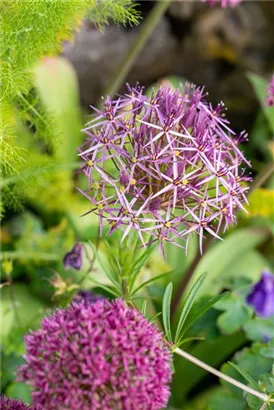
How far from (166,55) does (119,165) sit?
129 cm

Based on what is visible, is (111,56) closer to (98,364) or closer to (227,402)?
(227,402)

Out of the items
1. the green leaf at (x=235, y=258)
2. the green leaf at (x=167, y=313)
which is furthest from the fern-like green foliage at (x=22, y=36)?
the green leaf at (x=235, y=258)

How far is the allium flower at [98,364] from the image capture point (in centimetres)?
60

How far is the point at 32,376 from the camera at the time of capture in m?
0.63

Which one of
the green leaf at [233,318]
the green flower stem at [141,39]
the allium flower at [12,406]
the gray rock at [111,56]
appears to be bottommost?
the green leaf at [233,318]

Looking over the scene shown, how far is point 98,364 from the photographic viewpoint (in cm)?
60

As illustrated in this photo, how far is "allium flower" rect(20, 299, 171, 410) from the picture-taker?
0.60m

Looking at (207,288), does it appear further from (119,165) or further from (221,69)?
(221,69)

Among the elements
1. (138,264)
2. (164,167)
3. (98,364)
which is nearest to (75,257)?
(138,264)

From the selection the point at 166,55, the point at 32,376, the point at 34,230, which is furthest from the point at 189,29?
the point at 32,376

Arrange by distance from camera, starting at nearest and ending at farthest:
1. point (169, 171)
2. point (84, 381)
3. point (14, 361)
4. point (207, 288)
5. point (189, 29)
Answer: point (84, 381)
point (169, 171)
point (14, 361)
point (207, 288)
point (189, 29)

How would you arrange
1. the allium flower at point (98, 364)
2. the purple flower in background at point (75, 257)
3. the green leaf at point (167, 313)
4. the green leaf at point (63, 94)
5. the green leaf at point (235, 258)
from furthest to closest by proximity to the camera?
the green leaf at point (63, 94), the green leaf at point (235, 258), the purple flower in background at point (75, 257), the green leaf at point (167, 313), the allium flower at point (98, 364)

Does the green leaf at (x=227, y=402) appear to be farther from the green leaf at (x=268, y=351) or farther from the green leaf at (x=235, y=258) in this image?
the green leaf at (x=235, y=258)

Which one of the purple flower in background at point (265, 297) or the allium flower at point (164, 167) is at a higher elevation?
the allium flower at point (164, 167)
